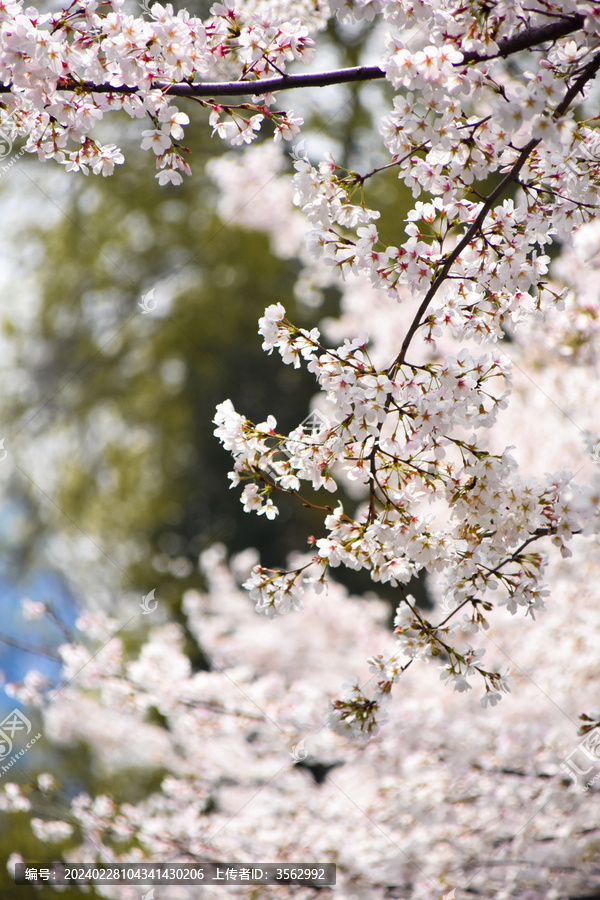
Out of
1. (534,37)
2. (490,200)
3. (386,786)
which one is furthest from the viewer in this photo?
(386,786)

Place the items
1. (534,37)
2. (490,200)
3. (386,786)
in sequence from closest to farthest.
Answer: (534,37) → (490,200) → (386,786)

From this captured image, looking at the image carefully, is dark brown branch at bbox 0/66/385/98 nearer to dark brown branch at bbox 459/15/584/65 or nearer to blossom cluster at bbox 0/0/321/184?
blossom cluster at bbox 0/0/321/184

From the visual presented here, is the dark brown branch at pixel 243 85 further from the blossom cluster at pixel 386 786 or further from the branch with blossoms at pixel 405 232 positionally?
the blossom cluster at pixel 386 786

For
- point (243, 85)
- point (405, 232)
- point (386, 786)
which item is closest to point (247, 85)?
point (243, 85)

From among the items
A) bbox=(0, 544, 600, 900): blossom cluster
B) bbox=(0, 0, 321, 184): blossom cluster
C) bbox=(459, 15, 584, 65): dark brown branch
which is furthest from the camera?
bbox=(0, 544, 600, 900): blossom cluster

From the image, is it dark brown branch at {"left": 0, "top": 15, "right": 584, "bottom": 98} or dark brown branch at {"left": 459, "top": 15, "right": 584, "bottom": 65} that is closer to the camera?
dark brown branch at {"left": 459, "top": 15, "right": 584, "bottom": 65}

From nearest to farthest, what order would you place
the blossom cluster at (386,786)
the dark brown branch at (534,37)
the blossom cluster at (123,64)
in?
the dark brown branch at (534,37) → the blossom cluster at (123,64) → the blossom cluster at (386,786)

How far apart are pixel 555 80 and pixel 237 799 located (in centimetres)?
497

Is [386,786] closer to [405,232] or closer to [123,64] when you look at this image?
[405,232]

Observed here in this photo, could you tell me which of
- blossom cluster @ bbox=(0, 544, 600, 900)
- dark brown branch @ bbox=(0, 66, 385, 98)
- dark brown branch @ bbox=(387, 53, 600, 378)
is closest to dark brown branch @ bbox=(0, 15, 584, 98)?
dark brown branch @ bbox=(0, 66, 385, 98)

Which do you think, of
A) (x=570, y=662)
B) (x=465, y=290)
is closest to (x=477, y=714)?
(x=570, y=662)

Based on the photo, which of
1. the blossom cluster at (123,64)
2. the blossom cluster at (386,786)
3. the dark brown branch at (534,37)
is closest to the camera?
the dark brown branch at (534,37)

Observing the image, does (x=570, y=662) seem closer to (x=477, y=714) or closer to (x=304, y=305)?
(x=477, y=714)

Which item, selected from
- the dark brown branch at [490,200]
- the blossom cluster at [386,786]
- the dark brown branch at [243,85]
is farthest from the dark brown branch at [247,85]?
the blossom cluster at [386,786]
